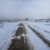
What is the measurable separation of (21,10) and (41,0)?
0.65 metres

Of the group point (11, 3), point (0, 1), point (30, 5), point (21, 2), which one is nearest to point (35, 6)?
point (30, 5)

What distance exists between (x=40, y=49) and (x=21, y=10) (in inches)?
93.1

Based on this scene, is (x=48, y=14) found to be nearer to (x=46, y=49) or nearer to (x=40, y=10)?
(x=40, y=10)

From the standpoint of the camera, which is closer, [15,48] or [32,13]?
[15,48]

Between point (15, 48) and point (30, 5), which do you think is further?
point (30, 5)

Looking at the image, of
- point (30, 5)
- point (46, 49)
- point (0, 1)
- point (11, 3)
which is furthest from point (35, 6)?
point (46, 49)

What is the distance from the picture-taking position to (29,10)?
3961mm

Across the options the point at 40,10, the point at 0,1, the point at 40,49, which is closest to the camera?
the point at 40,49

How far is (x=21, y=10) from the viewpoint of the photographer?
3.90 metres

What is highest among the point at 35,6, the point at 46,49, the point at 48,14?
the point at 35,6

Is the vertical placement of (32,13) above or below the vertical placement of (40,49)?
above

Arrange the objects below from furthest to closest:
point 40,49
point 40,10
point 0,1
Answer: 1. point 40,10
2. point 0,1
3. point 40,49

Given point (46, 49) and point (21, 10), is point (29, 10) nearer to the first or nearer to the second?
point (21, 10)

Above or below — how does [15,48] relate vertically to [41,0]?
below
